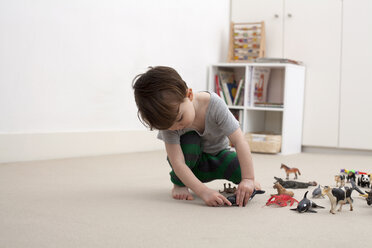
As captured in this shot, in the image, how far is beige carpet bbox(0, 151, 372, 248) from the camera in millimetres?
999

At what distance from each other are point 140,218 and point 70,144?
4.69 feet

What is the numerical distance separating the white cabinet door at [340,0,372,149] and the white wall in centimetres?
106

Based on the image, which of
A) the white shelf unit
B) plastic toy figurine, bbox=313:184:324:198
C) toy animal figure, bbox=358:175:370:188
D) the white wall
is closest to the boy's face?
plastic toy figurine, bbox=313:184:324:198

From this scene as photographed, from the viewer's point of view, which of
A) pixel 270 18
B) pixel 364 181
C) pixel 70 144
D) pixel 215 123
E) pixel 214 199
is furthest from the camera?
pixel 270 18

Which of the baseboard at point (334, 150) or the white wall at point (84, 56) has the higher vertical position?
the white wall at point (84, 56)

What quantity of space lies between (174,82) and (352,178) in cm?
99

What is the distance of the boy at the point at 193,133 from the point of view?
4.13 ft

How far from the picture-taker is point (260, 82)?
11.6 feet

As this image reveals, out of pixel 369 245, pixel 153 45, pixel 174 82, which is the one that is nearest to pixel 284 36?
pixel 153 45

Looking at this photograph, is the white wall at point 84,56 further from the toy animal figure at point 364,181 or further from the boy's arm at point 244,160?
the toy animal figure at point 364,181

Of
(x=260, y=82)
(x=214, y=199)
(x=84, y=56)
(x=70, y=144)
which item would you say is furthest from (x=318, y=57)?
(x=214, y=199)

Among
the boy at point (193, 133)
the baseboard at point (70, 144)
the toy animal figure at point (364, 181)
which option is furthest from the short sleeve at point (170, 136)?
the baseboard at point (70, 144)

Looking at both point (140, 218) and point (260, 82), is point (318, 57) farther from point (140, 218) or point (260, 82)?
point (140, 218)

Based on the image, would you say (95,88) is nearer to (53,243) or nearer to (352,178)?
(352,178)
